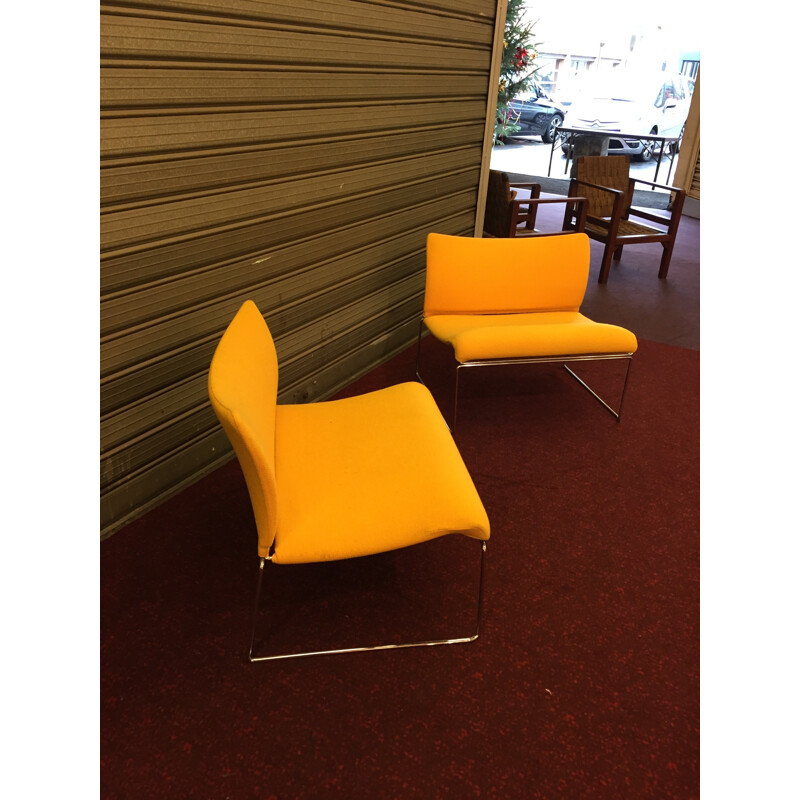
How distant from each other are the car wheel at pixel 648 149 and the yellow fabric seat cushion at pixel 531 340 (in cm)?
729

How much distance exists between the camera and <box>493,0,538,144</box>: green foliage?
502 centimetres

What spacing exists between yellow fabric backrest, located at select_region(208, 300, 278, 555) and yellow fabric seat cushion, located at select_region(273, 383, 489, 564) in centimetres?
10

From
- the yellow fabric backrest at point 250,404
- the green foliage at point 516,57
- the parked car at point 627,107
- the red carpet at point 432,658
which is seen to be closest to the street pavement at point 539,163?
the parked car at point 627,107

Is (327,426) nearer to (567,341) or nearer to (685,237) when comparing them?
(567,341)

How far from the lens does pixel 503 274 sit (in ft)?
10.3

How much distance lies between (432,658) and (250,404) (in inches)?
33.9

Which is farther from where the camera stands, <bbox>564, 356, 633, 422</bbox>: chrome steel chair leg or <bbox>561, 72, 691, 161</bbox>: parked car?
<bbox>561, 72, 691, 161</bbox>: parked car

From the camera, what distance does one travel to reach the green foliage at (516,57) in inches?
198

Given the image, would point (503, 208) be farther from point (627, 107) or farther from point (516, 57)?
point (627, 107)

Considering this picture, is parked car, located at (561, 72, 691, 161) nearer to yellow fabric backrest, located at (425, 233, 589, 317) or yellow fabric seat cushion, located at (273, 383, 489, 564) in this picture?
yellow fabric backrest, located at (425, 233, 589, 317)

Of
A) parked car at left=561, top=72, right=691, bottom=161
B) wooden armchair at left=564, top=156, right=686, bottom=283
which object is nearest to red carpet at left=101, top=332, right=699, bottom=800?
wooden armchair at left=564, top=156, right=686, bottom=283

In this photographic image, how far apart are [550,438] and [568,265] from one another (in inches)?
35.2

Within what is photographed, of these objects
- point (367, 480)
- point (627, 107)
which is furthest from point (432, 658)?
point (627, 107)

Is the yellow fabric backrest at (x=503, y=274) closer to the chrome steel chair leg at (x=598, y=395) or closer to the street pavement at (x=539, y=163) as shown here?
the chrome steel chair leg at (x=598, y=395)
